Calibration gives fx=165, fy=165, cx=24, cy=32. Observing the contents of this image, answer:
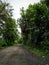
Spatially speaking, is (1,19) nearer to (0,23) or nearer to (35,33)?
(0,23)

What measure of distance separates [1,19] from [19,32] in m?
25.5

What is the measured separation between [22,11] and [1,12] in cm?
2235

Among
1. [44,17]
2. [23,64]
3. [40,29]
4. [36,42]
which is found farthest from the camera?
[36,42]

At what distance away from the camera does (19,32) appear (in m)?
65.0

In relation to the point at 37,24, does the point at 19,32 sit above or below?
below

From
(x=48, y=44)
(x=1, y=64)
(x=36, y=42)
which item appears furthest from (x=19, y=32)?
(x=1, y=64)

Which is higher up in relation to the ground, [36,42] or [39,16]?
[39,16]

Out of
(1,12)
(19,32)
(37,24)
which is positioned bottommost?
(19,32)

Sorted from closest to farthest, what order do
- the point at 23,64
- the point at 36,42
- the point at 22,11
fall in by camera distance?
the point at 23,64
the point at 36,42
the point at 22,11

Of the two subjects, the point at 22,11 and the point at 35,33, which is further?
the point at 22,11

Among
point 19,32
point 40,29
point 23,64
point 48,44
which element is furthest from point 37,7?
point 19,32

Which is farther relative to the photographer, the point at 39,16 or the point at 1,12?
the point at 1,12

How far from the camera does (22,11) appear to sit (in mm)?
61375

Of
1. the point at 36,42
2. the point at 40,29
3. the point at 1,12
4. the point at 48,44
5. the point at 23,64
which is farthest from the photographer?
the point at 1,12
